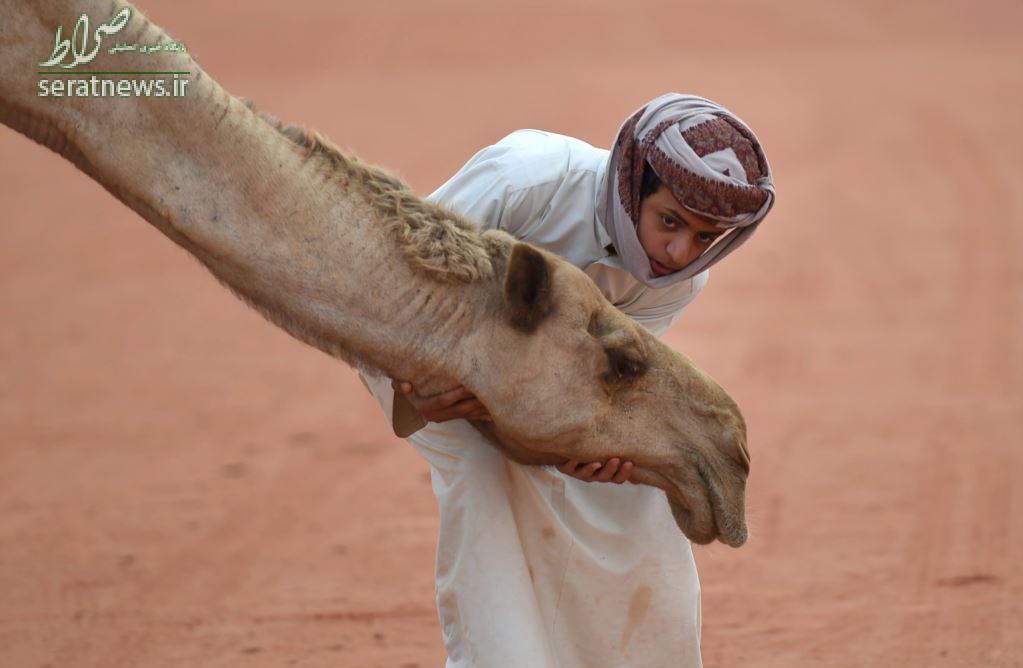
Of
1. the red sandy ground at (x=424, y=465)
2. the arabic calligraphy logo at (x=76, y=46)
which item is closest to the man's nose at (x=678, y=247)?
the arabic calligraphy logo at (x=76, y=46)

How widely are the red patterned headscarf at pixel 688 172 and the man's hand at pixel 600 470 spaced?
57 cm

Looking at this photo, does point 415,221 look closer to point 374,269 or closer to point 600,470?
point 374,269

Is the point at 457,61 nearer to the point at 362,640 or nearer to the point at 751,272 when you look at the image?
the point at 751,272

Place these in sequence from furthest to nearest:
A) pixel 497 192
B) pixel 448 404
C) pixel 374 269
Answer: pixel 497 192 → pixel 448 404 → pixel 374 269

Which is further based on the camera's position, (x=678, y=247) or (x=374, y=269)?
(x=678, y=247)

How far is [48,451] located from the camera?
32.0 ft

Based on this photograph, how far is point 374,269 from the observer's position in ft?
13.3

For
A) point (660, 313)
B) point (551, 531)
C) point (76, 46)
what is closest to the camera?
point (76, 46)

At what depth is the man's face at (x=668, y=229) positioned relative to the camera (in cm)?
420

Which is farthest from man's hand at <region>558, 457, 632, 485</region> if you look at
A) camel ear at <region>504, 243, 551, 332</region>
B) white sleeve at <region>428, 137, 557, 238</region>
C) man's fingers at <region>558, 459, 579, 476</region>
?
white sleeve at <region>428, 137, 557, 238</region>

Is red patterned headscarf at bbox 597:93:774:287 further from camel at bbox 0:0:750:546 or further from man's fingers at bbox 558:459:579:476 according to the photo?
man's fingers at bbox 558:459:579:476

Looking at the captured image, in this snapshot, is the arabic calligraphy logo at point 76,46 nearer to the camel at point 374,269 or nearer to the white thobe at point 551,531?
the camel at point 374,269

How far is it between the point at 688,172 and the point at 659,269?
0.40 meters

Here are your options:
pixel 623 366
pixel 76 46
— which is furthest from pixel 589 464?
pixel 76 46
